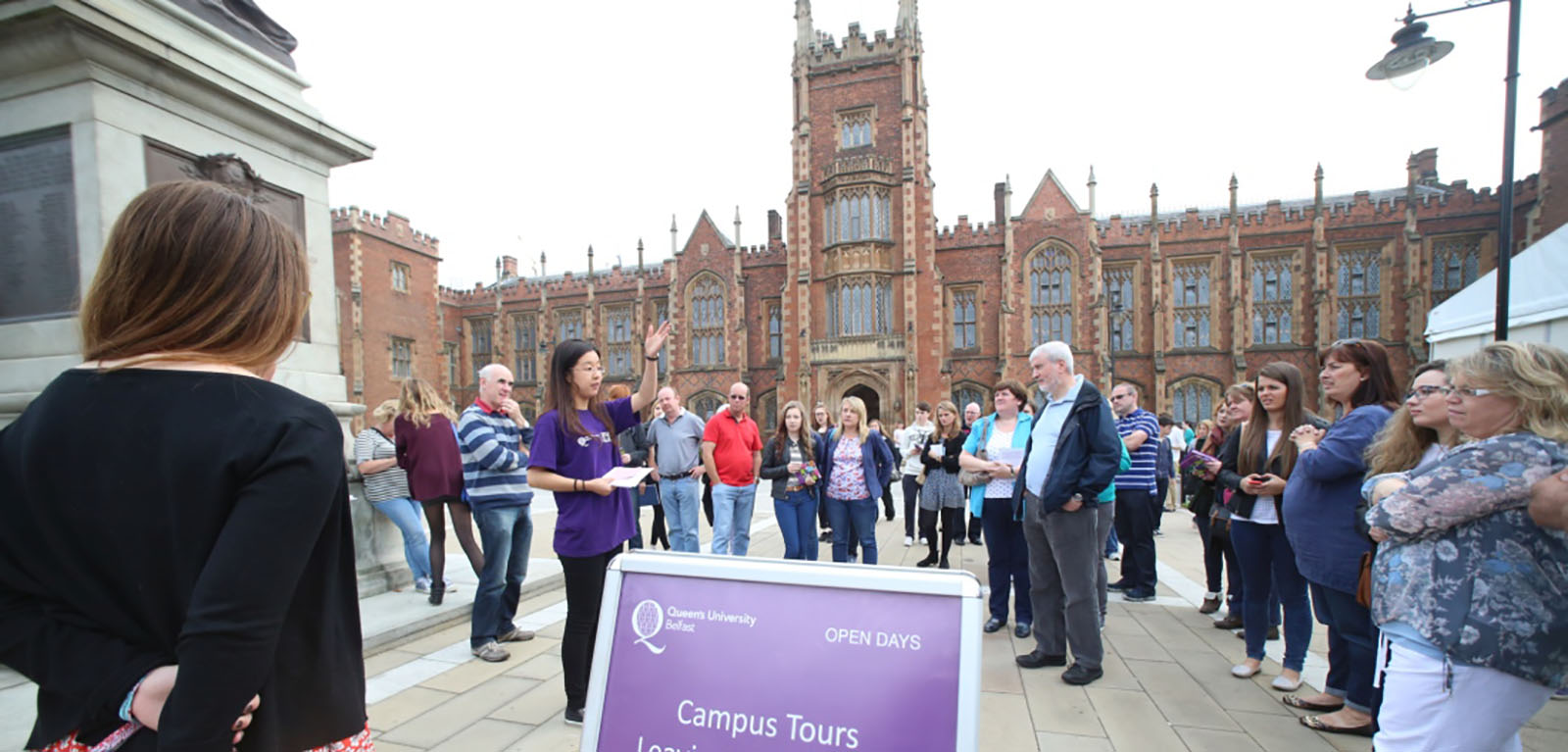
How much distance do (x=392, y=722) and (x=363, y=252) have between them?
30.2m

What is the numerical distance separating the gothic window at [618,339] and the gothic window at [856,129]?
43.6 ft

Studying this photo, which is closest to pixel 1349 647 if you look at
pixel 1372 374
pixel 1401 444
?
pixel 1401 444

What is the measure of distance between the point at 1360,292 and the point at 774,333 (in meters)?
21.6

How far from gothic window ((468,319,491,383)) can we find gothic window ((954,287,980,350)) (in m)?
24.2

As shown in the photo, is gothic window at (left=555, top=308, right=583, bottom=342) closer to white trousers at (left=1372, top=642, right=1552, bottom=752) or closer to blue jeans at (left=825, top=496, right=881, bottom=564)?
blue jeans at (left=825, top=496, right=881, bottom=564)

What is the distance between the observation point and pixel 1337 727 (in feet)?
10.9

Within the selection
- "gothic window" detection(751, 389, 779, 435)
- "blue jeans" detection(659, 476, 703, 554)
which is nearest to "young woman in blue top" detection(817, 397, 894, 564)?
"blue jeans" detection(659, 476, 703, 554)

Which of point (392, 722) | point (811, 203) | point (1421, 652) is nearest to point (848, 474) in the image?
point (392, 722)

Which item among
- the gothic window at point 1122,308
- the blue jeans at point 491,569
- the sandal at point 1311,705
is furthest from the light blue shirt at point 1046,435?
the gothic window at point 1122,308

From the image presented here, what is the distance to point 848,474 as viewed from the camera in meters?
6.22

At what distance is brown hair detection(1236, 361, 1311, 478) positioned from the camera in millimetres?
4012

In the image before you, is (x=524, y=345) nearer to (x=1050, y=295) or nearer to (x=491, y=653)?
(x=1050, y=295)

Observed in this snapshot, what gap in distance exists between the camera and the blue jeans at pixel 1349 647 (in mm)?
3182

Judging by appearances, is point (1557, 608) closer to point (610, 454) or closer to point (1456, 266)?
point (610, 454)
